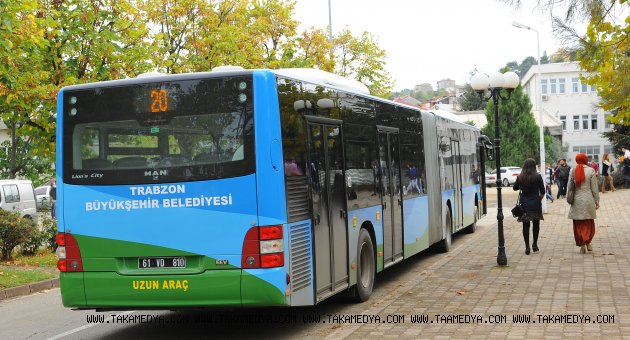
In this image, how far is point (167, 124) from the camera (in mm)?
8422

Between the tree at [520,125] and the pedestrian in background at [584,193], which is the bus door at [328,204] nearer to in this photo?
the pedestrian in background at [584,193]

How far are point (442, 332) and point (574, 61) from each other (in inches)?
338

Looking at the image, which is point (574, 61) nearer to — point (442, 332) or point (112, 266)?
point (442, 332)

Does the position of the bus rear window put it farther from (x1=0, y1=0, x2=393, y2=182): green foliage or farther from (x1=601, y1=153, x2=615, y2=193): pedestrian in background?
(x1=601, y1=153, x2=615, y2=193): pedestrian in background

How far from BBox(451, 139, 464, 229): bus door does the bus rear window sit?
1138 centimetres

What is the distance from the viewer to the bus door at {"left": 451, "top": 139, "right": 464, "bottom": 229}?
19141 millimetres

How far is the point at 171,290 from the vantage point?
8.26 metres

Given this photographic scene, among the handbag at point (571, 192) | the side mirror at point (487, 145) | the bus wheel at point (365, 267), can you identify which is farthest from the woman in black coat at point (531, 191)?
the side mirror at point (487, 145)

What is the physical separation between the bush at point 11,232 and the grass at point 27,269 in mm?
313

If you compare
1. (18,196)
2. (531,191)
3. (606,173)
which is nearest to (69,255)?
(531,191)

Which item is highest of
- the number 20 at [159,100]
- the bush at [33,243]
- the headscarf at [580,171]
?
the number 20 at [159,100]

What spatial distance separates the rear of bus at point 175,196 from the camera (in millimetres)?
8172

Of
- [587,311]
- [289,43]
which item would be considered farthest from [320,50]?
[587,311]

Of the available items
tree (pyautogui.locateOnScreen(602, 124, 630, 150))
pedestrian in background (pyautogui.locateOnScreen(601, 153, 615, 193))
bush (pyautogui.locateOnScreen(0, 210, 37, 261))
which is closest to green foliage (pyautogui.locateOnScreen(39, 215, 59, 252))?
bush (pyautogui.locateOnScreen(0, 210, 37, 261))
